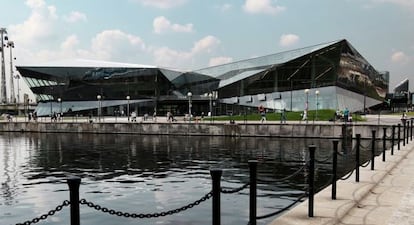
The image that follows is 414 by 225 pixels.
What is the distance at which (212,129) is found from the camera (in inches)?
1889

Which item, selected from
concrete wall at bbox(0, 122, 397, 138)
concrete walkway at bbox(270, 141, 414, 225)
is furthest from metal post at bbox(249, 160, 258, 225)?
concrete wall at bbox(0, 122, 397, 138)

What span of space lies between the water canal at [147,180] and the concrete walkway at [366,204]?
1244 mm

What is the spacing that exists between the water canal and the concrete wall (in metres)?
10.5

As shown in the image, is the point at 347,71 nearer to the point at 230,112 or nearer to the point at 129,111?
the point at 230,112

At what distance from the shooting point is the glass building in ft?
224

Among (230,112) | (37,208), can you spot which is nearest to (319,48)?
(230,112)

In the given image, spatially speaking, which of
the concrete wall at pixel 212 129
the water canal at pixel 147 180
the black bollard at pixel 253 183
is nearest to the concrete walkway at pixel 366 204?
the black bollard at pixel 253 183

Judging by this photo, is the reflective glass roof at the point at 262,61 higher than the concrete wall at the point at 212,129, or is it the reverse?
the reflective glass roof at the point at 262,61

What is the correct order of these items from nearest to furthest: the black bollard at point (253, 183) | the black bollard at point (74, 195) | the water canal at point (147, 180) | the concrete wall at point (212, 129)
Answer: the black bollard at point (74, 195) < the black bollard at point (253, 183) < the water canal at point (147, 180) < the concrete wall at point (212, 129)

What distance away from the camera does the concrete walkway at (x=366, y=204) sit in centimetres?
786

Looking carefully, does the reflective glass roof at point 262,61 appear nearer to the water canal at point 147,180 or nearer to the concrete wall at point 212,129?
the concrete wall at point 212,129

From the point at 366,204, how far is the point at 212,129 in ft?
127

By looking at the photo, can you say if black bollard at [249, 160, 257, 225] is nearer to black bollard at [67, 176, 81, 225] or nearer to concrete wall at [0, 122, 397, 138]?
black bollard at [67, 176, 81, 225]

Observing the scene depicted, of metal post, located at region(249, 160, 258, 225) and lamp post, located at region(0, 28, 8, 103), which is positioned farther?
lamp post, located at region(0, 28, 8, 103)
